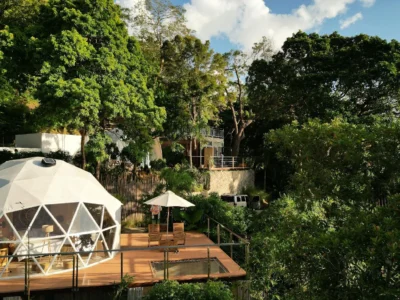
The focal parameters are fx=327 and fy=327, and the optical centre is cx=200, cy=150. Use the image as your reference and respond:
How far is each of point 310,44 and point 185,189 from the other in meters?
14.4

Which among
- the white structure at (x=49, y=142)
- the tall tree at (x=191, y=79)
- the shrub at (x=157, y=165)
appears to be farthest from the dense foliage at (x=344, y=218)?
the white structure at (x=49, y=142)

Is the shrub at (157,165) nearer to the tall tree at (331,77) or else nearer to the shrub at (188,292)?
the tall tree at (331,77)

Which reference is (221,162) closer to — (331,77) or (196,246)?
(331,77)

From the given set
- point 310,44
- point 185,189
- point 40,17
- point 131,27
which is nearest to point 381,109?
point 310,44

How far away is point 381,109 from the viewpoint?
22328 millimetres

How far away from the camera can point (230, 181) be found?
1024 inches

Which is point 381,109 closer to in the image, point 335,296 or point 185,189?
point 185,189

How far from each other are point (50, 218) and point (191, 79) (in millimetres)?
14305

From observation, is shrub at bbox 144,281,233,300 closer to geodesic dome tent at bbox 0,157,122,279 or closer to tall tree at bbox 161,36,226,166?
geodesic dome tent at bbox 0,157,122,279

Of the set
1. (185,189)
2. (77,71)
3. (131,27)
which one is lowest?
(185,189)

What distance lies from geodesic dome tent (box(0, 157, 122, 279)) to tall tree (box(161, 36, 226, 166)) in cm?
931

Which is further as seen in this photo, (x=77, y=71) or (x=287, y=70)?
(x=287, y=70)

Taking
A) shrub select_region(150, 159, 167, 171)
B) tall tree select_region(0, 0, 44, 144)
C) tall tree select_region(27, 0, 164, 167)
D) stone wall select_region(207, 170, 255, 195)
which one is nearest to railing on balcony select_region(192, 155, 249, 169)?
stone wall select_region(207, 170, 255, 195)

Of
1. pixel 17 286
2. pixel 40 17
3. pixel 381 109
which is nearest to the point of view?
pixel 17 286
